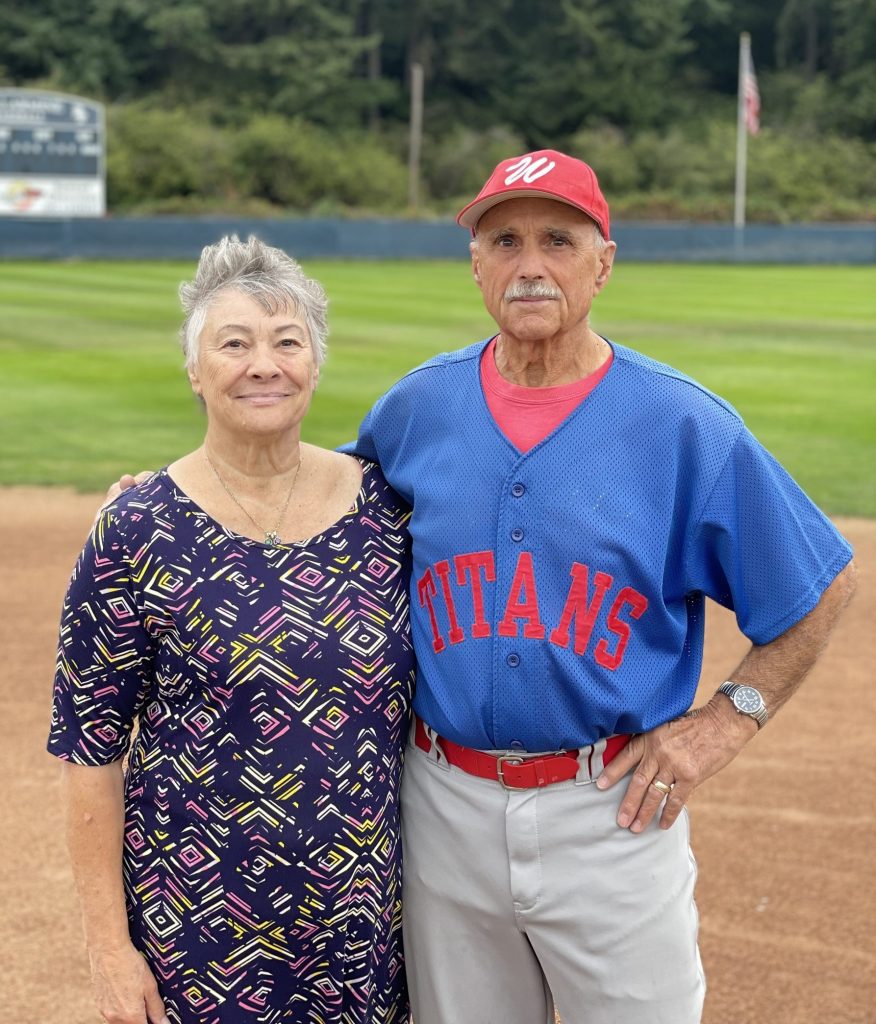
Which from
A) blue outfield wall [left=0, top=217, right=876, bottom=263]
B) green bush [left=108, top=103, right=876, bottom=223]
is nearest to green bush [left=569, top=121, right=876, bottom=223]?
green bush [left=108, top=103, right=876, bottom=223]

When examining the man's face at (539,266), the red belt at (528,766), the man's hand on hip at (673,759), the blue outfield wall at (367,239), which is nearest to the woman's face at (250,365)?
the man's face at (539,266)

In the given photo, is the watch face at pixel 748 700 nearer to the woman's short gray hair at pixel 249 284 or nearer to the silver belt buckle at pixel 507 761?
the silver belt buckle at pixel 507 761

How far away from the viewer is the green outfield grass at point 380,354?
12156mm

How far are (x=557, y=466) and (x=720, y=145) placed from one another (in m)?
58.0

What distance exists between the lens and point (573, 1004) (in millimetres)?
2795

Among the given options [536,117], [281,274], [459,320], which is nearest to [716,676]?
[281,274]

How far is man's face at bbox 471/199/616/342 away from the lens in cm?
278

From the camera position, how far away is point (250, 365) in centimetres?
266

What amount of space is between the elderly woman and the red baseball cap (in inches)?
16.8

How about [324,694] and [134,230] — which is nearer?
[324,694]

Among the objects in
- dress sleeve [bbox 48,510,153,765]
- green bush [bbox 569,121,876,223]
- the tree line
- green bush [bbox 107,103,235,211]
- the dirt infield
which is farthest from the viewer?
green bush [bbox 569,121,876,223]

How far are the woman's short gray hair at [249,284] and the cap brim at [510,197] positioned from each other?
0.35 metres

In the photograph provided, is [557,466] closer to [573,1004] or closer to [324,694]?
[324,694]

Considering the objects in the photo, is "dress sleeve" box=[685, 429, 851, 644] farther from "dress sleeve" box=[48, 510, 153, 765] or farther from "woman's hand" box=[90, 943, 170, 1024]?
"woman's hand" box=[90, 943, 170, 1024]
